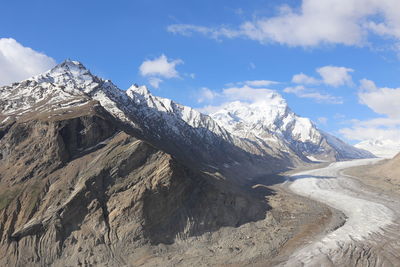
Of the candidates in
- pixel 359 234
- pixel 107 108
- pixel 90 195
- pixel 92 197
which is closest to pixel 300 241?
pixel 359 234

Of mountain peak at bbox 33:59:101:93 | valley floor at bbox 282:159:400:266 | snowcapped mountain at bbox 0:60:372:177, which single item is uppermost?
mountain peak at bbox 33:59:101:93

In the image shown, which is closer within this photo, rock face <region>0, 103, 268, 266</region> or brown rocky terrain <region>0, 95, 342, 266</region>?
rock face <region>0, 103, 268, 266</region>

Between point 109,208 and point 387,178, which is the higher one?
point 109,208

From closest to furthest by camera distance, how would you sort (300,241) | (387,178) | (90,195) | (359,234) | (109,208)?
(90,195) → (109,208) → (300,241) → (359,234) → (387,178)

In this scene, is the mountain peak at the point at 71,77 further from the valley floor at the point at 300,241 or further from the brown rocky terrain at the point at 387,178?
the brown rocky terrain at the point at 387,178

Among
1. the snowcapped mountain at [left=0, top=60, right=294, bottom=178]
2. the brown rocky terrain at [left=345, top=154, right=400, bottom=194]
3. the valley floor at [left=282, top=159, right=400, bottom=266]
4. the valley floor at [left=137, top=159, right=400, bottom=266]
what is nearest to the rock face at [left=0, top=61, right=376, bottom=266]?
the valley floor at [left=137, top=159, right=400, bottom=266]

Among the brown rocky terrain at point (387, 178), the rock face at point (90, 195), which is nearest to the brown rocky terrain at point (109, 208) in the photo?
the rock face at point (90, 195)

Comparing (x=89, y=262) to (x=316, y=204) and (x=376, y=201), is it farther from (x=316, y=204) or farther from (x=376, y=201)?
(x=376, y=201)

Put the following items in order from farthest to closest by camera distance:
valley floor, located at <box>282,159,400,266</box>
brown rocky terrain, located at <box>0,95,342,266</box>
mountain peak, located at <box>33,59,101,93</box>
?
mountain peak, located at <box>33,59,101,93</box> < valley floor, located at <box>282,159,400,266</box> < brown rocky terrain, located at <box>0,95,342,266</box>

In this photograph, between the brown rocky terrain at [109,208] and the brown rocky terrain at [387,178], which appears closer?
the brown rocky terrain at [109,208]

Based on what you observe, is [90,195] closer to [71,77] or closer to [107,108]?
[107,108]

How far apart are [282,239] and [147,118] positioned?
9588 centimetres

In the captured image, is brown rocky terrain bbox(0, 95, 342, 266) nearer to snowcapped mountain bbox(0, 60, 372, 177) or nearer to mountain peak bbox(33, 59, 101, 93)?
snowcapped mountain bbox(0, 60, 372, 177)

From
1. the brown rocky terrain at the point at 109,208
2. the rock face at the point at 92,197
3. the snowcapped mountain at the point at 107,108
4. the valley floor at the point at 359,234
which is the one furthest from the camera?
the snowcapped mountain at the point at 107,108
